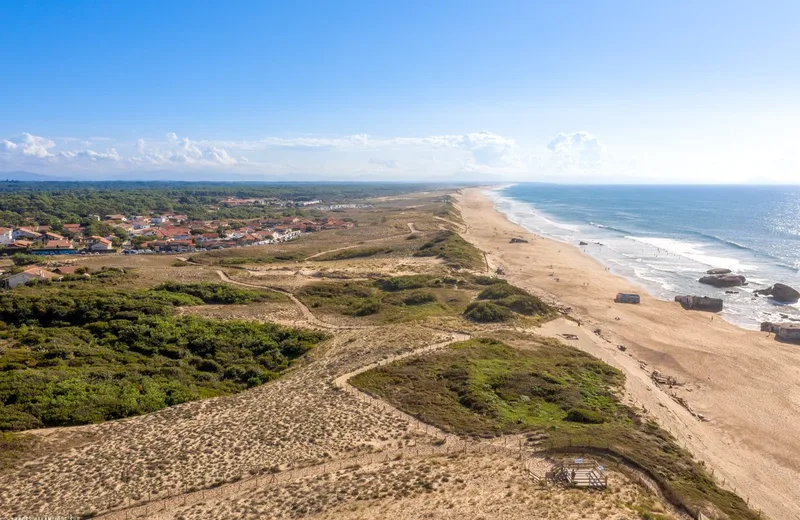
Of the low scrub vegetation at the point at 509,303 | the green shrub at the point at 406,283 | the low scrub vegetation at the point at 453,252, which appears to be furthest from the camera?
the low scrub vegetation at the point at 453,252

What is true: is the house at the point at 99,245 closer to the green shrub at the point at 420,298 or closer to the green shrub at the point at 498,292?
the green shrub at the point at 420,298


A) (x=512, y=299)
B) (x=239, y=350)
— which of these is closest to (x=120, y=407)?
(x=239, y=350)

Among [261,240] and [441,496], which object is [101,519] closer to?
[441,496]

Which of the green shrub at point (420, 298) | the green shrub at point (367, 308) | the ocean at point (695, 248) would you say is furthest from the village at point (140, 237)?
the ocean at point (695, 248)

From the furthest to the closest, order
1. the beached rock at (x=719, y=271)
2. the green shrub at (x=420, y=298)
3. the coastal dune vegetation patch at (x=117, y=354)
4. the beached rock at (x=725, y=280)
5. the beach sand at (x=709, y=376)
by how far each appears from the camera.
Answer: the beached rock at (x=719, y=271) → the beached rock at (x=725, y=280) → the green shrub at (x=420, y=298) → the coastal dune vegetation patch at (x=117, y=354) → the beach sand at (x=709, y=376)

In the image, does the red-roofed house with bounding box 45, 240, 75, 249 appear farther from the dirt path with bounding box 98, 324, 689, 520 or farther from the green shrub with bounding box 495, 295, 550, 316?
the dirt path with bounding box 98, 324, 689, 520

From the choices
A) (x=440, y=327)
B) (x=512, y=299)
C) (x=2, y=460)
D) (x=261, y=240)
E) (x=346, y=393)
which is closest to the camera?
(x=2, y=460)
